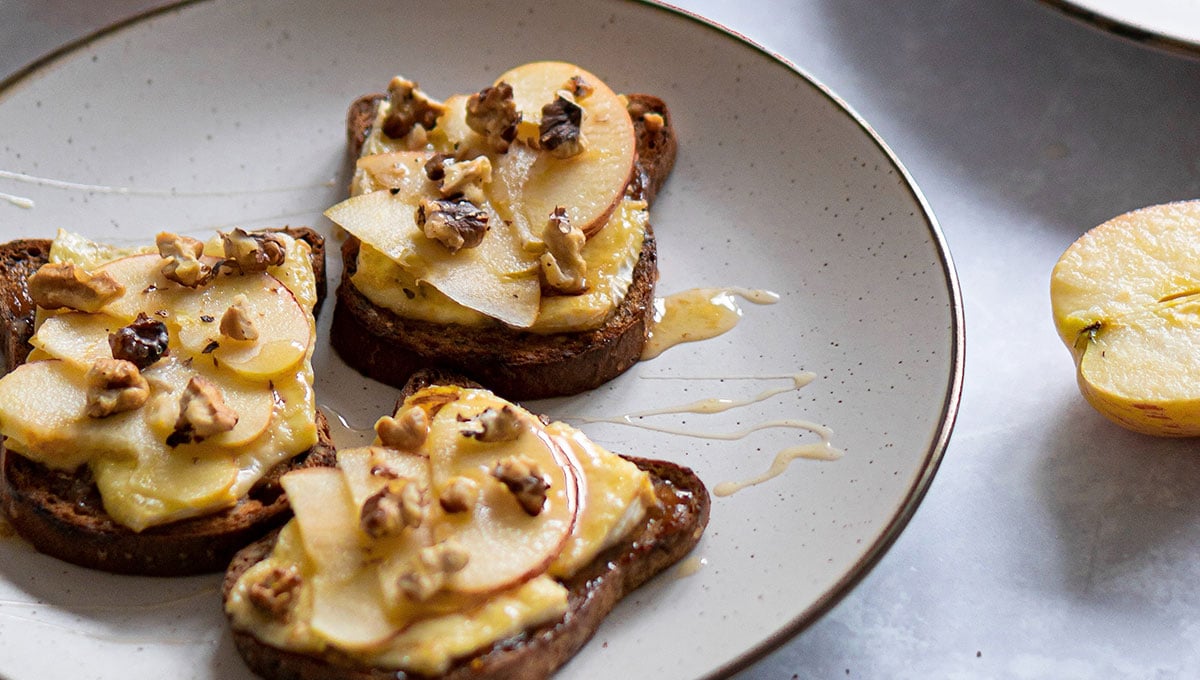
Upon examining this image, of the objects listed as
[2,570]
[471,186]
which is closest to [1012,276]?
[471,186]

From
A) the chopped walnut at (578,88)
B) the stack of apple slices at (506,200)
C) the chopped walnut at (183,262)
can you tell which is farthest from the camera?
the chopped walnut at (578,88)

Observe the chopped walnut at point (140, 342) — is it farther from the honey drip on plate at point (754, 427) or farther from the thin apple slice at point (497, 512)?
the honey drip on plate at point (754, 427)

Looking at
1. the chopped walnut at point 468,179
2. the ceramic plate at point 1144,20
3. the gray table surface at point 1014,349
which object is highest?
the ceramic plate at point 1144,20

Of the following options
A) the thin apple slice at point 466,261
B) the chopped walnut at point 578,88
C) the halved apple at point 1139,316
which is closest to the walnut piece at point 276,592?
the thin apple slice at point 466,261

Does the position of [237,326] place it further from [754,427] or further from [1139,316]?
[1139,316]

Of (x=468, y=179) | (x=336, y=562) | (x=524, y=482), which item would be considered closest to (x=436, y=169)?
(x=468, y=179)

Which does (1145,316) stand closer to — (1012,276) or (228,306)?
(1012,276)
